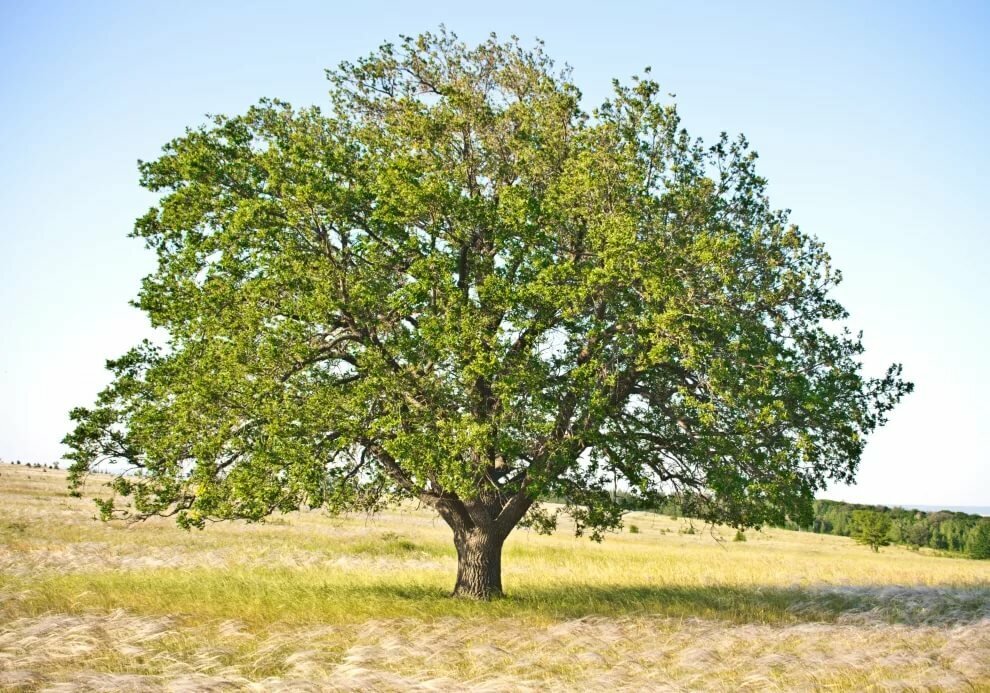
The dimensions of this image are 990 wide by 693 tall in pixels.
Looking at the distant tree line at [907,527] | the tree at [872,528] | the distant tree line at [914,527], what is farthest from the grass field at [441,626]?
the distant tree line at [914,527]

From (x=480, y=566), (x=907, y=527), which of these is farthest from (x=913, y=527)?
(x=480, y=566)

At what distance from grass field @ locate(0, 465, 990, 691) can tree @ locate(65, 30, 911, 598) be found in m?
2.56

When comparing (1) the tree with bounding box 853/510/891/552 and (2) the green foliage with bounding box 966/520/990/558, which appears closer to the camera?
(1) the tree with bounding box 853/510/891/552

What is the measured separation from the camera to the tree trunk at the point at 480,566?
21172mm

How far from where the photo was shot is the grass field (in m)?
11.0

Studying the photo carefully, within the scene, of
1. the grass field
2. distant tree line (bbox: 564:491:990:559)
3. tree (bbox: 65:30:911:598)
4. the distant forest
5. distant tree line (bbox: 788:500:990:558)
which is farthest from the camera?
the distant forest

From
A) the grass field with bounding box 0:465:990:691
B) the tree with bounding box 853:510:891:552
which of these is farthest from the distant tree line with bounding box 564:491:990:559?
the grass field with bounding box 0:465:990:691

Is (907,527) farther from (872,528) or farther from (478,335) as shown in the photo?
(478,335)

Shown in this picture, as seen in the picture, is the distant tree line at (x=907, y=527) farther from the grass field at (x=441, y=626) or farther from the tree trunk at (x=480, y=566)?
the tree trunk at (x=480, y=566)

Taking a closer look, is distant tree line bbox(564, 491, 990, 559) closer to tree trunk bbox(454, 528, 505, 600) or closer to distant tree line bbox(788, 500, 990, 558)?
distant tree line bbox(788, 500, 990, 558)

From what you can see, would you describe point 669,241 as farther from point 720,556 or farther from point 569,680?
point 720,556

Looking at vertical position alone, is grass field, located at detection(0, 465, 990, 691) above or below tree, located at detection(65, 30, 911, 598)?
below

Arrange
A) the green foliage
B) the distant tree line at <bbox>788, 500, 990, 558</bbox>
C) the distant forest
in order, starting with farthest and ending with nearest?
the green foliage → the distant forest → the distant tree line at <bbox>788, 500, 990, 558</bbox>

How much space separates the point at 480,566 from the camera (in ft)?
69.7
